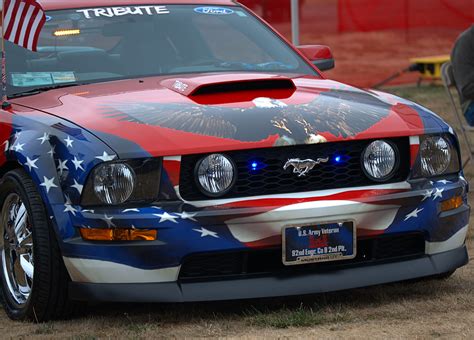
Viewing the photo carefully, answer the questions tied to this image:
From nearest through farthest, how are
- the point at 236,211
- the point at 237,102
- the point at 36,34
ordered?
the point at 236,211, the point at 237,102, the point at 36,34

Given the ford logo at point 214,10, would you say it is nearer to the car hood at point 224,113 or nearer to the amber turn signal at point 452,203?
the car hood at point 224,113

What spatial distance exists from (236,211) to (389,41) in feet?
49.0

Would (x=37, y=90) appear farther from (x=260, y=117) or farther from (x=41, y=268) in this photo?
(x=260, y=117)

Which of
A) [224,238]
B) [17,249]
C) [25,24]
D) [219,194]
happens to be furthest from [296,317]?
[25,24]

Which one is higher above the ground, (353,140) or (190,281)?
(353,140)

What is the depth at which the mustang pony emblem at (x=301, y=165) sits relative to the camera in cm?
517

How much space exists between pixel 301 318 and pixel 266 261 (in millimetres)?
292

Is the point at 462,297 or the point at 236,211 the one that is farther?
the point at 462,297

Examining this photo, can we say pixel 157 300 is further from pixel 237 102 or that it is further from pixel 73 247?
pixel 237 102

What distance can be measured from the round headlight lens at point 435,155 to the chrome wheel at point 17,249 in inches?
66.5

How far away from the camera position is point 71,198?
200 inches

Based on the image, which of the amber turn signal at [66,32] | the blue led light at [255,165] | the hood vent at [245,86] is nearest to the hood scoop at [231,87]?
the hood vent at [245,86]

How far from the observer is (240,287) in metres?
5.14

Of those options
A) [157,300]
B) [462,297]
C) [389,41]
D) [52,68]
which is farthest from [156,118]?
[389,41]
